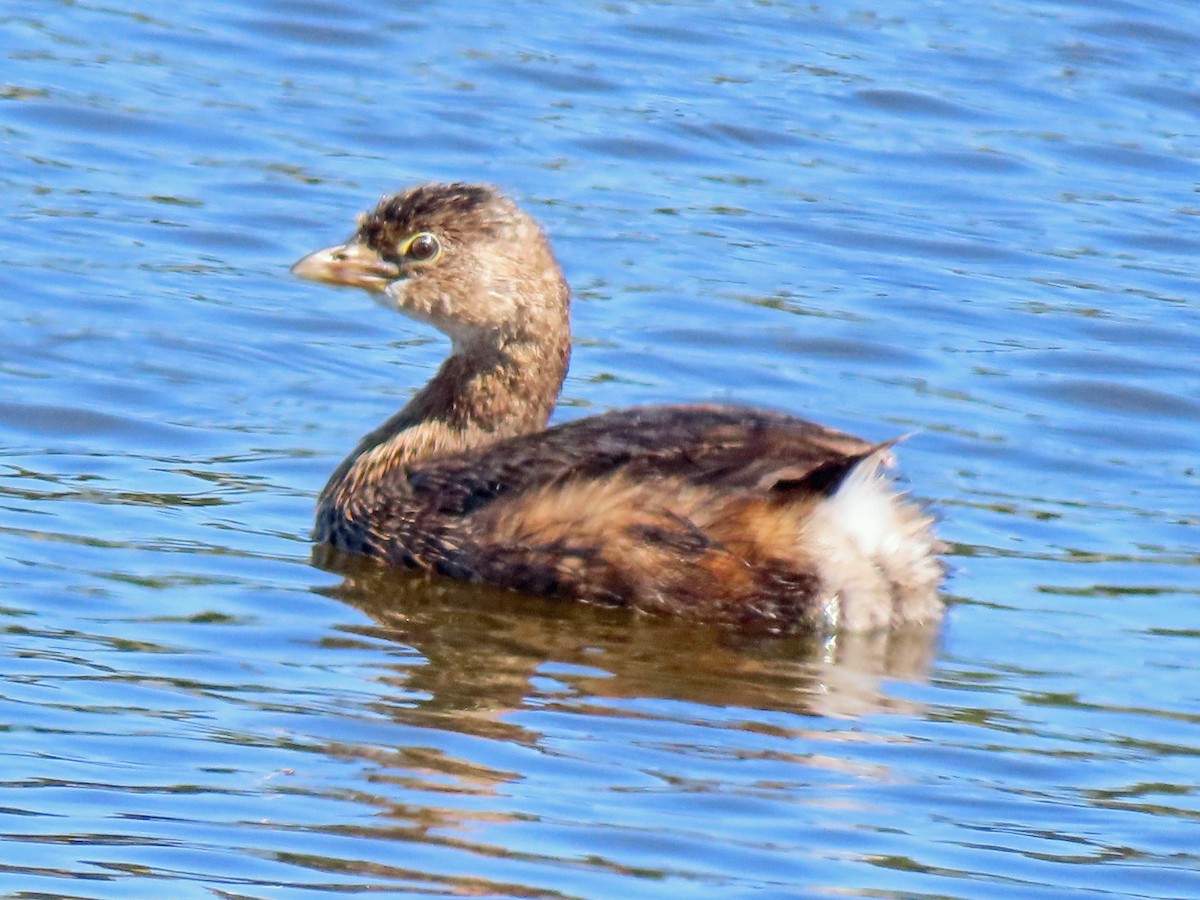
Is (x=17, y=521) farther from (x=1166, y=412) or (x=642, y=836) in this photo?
(x=1166, y=412)

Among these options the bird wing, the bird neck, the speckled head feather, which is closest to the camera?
the bird wing

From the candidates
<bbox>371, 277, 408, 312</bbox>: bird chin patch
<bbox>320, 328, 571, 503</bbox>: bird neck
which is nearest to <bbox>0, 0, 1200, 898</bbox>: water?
<bbox>320, 328, 571, 503</bbox>: bird neck

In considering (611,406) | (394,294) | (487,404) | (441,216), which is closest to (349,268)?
(394,294)

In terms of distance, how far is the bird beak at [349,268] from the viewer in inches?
325

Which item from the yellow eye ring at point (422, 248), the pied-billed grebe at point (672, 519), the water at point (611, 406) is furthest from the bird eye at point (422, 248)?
the water at point (611, 406)

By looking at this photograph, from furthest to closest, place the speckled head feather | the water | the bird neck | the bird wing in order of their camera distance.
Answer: the speckled head feather → the bird neck → the bird wing → the water

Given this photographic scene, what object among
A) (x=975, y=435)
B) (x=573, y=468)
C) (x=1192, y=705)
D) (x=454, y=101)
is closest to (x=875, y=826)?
(x=1192, y=705)

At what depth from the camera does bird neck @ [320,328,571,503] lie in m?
8.09

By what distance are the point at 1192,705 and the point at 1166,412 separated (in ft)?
11.0

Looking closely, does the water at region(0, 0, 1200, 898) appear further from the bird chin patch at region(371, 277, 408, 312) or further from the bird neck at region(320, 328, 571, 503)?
the bird chin patch at region(371, 277, 408, 312)

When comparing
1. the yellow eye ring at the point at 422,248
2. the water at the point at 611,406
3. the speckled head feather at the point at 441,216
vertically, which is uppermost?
the speckled head feather at the point at 441,216

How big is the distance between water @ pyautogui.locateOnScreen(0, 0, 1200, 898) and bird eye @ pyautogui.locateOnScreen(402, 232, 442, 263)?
826 millimetres

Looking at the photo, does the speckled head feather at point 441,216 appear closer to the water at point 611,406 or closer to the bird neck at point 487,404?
the bird neck at point 487,404

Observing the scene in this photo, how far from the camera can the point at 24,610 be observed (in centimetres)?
677
